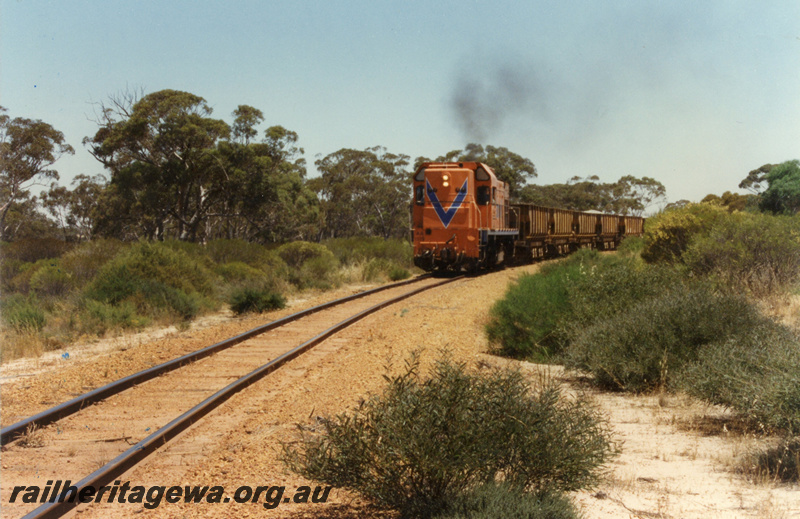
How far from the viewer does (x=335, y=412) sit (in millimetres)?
7180

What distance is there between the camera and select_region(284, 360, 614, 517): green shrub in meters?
4.07

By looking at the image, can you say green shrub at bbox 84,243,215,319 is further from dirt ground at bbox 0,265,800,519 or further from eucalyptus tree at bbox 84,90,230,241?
eucalyptus tree at bbox 84,90,230,241

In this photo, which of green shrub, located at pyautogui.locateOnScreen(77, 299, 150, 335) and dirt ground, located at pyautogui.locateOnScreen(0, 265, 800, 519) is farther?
green shrub, located at pyautogui.locateOnScreen(77, 299, 150, 335)

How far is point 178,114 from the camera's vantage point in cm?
3800

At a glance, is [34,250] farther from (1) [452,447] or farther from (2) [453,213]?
(1) [452,447]

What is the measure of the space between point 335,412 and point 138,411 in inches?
89.2

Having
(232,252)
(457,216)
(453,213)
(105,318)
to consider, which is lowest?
(105,318)

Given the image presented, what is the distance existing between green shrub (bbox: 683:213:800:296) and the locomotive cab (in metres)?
8.90

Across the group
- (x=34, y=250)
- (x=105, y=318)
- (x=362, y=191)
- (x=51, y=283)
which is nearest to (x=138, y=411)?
(x=105, y=318)

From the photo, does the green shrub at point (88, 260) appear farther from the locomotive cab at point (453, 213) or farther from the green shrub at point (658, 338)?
the green shrub at point (658, 338)

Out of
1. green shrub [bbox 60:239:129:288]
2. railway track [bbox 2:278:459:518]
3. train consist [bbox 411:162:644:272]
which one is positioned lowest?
railway track [bbox 2:278:459:518]

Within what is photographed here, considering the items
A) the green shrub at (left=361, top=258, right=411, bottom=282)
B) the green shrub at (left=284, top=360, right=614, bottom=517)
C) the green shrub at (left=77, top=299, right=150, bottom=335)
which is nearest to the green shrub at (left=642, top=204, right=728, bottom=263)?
the green shrub at (left=361, top=258, right=411, bottom=282)

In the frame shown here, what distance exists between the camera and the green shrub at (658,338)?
8078 millimetres

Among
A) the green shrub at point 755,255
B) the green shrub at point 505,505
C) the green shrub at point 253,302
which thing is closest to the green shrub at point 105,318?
the green shrub at point 253,302
